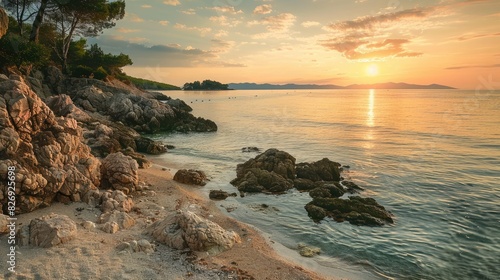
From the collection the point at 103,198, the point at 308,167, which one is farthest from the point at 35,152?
the point at 308,167

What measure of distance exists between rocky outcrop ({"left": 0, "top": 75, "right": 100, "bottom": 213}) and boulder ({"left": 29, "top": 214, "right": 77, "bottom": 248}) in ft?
8.86

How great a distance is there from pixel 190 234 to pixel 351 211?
31.4 feet

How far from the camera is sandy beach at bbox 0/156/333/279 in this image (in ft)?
30.2

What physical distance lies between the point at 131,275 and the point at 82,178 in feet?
25.3

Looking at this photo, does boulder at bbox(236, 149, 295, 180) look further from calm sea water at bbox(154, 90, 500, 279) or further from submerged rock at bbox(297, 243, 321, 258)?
submerged rock at bbox(297, 243, 321, 258)

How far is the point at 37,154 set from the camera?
14.2 metres

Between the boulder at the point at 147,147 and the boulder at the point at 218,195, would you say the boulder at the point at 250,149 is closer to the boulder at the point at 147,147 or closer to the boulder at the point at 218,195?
the boulder at the point at 147,147

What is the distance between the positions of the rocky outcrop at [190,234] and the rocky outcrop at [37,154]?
17.1ft

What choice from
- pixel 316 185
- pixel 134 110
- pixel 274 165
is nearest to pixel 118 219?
pixel 274 165

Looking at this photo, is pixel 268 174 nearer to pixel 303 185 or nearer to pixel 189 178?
pixel 303 185

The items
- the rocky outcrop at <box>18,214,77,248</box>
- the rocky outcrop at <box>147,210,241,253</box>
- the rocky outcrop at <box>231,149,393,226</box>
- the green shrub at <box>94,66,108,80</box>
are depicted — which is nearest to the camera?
the rocky outcrop at <box>18,214,77,248</box>

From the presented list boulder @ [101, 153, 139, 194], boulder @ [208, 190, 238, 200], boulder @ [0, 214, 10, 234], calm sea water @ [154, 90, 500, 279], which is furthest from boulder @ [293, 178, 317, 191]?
boulder @ [0, 214, 10, 234]

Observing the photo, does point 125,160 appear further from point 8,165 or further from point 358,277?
point 358,277

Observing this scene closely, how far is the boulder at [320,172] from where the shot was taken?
23.2 meters
